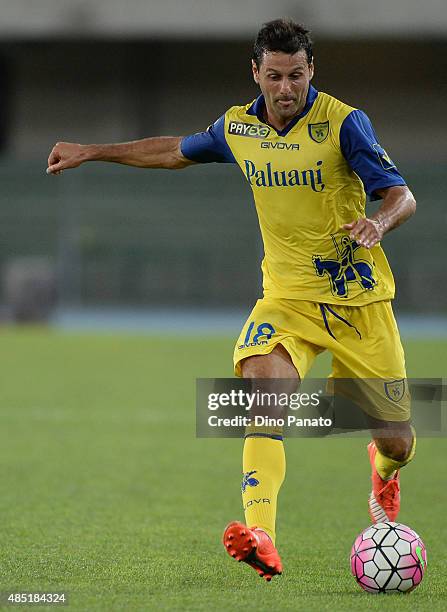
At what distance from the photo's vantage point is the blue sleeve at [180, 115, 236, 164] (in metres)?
5.91

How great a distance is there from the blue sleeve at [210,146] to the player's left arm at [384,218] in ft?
A: 2.79

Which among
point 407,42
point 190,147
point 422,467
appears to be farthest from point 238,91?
point 190,147

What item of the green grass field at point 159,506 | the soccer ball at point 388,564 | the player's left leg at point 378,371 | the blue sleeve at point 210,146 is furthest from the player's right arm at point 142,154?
the soccer ball at point 388,564

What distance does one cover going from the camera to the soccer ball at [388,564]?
201 inches

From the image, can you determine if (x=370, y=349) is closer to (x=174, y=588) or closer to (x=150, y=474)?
(x=174, y=588)

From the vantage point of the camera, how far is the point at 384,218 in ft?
17.0

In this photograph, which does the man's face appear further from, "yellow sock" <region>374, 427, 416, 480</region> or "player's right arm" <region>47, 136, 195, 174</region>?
"yellow sock" <region>374, 427, 416, 480</region>

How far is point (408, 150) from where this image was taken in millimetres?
30953

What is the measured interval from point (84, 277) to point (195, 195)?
2978 millimetres

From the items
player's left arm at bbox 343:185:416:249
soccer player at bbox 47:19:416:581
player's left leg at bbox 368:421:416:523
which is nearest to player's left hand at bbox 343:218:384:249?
player's left arm at bbox 343:185:416:249

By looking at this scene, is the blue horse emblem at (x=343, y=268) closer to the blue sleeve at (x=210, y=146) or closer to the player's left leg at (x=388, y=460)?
the blue sleeve at (x=210, y=146)

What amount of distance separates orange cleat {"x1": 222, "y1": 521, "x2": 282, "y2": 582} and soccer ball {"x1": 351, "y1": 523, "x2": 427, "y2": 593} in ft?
1.47

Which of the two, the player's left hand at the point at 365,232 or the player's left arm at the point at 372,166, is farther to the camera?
the player's left arm at the point at 372,166

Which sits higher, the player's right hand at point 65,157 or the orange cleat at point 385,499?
the player's right hand at point 65,157
